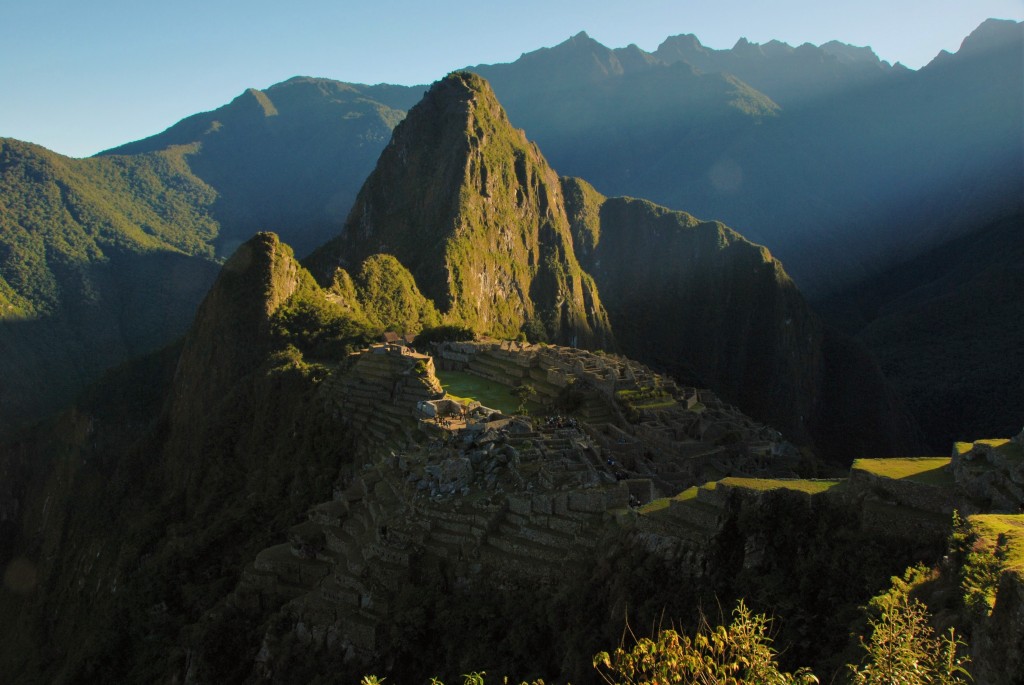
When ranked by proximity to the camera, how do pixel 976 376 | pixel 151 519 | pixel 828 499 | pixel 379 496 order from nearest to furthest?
pixel 828 499 → pixel 379 496 → pixel 151 519 → pixel 976 376

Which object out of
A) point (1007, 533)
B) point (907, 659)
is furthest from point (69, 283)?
point (907, 659)

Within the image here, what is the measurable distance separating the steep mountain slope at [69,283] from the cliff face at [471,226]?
4980cm

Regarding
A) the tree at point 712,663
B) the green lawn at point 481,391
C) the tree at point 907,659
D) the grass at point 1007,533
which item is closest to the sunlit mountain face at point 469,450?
the grass at point 1007,533

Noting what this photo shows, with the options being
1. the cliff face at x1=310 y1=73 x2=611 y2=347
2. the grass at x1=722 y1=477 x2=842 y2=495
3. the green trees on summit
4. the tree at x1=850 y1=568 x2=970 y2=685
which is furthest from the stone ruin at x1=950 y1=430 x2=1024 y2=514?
the cliff face at x1=310 y1=73 x2=611 y2=347

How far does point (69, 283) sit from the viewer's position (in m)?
158

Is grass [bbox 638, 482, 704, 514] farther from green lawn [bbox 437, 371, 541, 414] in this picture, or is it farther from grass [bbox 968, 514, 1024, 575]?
green lawn [bbox 437, 371, 541, 414]

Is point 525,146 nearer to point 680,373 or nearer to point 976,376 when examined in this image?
point 680,373

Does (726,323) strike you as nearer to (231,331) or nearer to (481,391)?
(231,331)

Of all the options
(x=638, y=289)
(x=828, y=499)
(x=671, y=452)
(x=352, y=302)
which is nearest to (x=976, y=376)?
(x=638, y=289)

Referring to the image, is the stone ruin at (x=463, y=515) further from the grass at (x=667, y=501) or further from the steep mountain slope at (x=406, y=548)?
the grass at (x=667, y=501)

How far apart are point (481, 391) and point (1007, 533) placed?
128 feet

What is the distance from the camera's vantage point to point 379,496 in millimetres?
23859

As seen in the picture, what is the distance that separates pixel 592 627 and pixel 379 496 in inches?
365

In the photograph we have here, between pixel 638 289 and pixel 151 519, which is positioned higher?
pixel 638 289
